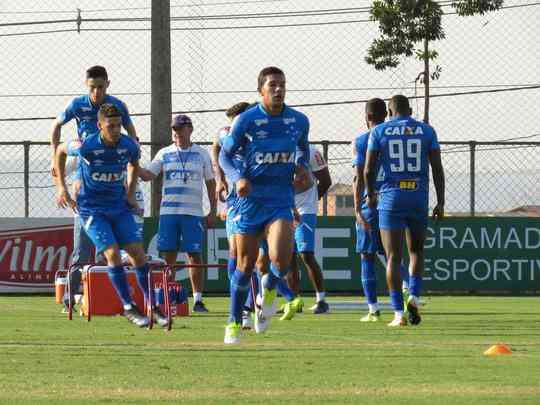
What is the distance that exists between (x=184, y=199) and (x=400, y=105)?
11.4 feet

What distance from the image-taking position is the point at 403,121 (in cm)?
1323

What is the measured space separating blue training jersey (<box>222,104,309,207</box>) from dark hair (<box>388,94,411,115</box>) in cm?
237

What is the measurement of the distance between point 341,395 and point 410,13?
73.8ft

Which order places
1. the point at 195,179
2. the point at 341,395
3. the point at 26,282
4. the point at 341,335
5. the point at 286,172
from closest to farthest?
the point at 341,395
the point at 286,172
the point at 341,335
the point at 195,179
the point at 26,282

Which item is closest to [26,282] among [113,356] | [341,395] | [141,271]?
[141,271]

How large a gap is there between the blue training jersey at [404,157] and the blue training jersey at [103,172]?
221 centimetres

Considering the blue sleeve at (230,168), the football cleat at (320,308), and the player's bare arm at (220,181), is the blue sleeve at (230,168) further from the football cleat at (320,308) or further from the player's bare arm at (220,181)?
the football cleat at (320,308)

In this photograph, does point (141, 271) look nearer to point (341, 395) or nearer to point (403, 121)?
point (403, 121)

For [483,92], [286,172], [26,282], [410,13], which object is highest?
[410,13]

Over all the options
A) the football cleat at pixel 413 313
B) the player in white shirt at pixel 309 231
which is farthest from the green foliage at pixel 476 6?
the football cleat at pixel 413 313

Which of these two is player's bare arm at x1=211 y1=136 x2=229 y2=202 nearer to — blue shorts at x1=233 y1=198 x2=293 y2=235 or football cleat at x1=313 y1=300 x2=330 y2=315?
blue shorts at x1=233 y1=198 x2=293 y2=235

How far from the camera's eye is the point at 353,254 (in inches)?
841

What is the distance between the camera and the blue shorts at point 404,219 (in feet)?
43.6

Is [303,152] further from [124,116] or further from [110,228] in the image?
[124,116]
